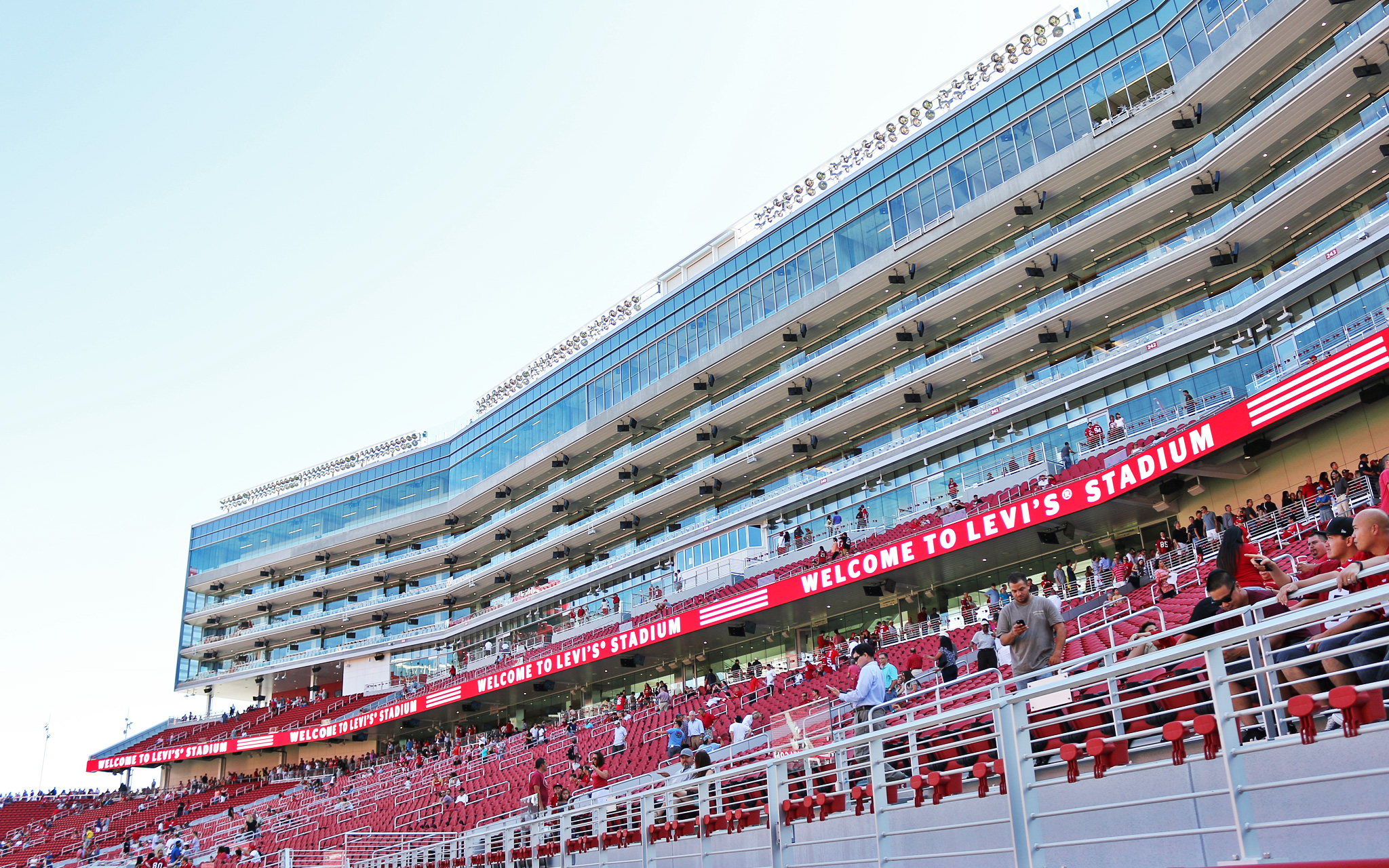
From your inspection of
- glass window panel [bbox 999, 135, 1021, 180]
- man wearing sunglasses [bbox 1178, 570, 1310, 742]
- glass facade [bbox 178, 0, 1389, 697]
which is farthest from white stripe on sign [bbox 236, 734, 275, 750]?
man wearing sunglasses [bbox 1178, 570, 1310, 742]

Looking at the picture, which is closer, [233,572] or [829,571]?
[829,571]

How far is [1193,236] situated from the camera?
3027cm

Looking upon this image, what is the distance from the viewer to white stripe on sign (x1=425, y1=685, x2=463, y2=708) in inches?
1849

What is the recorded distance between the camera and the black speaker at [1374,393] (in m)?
22.0

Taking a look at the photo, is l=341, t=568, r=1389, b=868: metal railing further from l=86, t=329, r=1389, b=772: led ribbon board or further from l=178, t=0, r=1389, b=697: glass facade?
l=178, t=0, r=1389, b=697: glass facade

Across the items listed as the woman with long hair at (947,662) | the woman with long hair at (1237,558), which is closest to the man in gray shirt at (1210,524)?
the woman with long hair at (947,662)

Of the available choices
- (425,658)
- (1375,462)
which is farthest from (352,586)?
(1375,462)

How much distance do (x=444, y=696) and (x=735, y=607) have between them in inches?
789

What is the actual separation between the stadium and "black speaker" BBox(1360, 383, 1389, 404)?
0.06 m

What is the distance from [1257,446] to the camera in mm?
24750

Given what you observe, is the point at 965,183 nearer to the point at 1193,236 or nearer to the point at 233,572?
the point at 1193,236

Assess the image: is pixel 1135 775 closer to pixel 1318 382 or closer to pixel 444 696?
pixel 1318 382

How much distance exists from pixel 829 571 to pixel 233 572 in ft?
173

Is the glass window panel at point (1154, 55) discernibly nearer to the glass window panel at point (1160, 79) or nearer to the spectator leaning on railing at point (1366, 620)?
the glass window panel at point (1160, 79)
